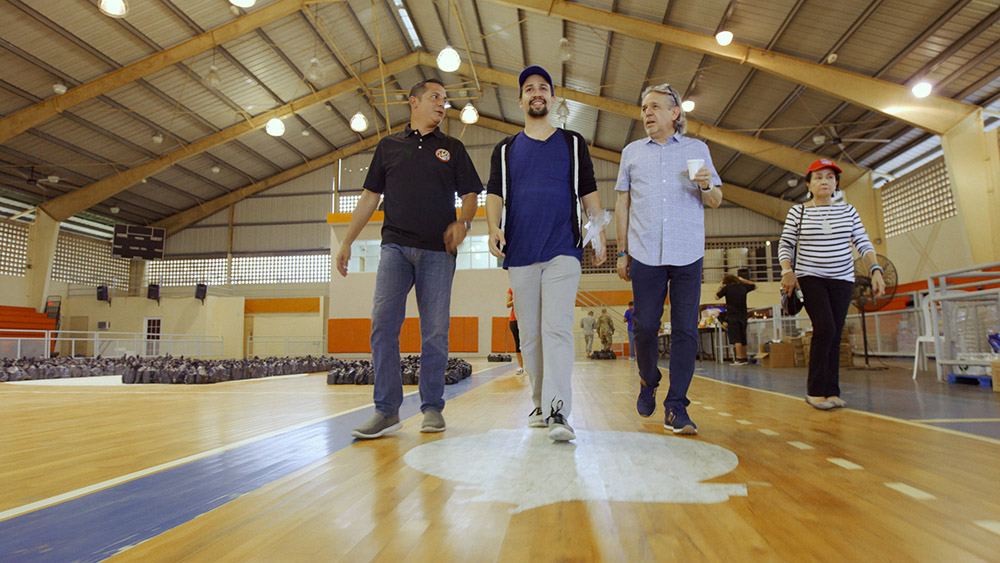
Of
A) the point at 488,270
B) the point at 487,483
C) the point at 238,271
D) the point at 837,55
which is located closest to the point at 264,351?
the point at 238,271

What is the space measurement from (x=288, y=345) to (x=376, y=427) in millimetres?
21085

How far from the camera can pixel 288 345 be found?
2180 centimetres

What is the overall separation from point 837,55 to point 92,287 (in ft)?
93.8

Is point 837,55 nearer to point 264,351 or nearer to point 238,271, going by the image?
point 264,351

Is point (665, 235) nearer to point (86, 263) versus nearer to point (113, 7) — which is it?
point (113, 7)

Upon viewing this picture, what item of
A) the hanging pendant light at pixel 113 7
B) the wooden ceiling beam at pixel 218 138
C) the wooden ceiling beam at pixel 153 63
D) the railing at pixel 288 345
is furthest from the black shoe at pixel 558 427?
the railing at pixel 288 345

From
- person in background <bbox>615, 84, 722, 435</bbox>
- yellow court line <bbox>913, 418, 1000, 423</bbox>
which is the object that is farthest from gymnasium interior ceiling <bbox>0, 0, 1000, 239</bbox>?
yellow court line <bbox>913, 418, 1000, 423</bbox>

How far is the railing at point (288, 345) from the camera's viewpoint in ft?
72.2

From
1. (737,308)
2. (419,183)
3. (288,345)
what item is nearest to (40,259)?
(288,345)

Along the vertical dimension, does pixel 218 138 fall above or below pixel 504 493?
above

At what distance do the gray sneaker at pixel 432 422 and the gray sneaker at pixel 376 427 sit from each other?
5.2 inches

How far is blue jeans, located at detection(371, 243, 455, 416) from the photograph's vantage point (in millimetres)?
2479

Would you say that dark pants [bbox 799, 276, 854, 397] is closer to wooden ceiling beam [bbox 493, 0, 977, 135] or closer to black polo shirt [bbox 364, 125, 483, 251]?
black polo shirt [bbox 364, 125, 483, 251]

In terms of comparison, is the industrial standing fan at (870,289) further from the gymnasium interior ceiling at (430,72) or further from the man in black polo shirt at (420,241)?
the gymnasium interior ceiling at (430,72)
